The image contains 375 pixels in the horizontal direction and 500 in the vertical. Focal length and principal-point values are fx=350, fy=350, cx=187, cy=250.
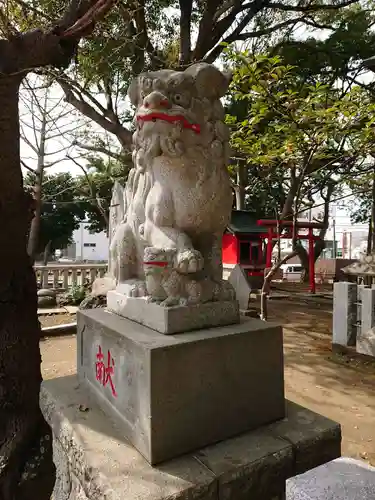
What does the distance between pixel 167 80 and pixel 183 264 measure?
1.02 meters

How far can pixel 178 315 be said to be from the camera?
181 centimetres

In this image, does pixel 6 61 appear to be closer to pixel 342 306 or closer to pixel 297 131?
pixel 297 131

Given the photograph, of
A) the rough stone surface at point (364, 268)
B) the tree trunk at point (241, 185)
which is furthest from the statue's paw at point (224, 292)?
the tree trunk at point (241, 185)

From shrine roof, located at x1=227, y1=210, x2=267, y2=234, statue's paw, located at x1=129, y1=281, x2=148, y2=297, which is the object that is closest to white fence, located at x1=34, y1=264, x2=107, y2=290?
shrine roof, located at x1=227, y1=210, x2=267, y2=234

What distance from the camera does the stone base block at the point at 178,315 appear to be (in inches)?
70.6

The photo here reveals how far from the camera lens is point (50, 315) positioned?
25.0 feet

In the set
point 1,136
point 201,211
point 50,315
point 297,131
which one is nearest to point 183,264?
point 201,211

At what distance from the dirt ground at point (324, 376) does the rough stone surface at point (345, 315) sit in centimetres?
27

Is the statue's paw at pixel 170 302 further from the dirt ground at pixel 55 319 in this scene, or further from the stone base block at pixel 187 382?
the dirt ground at pixel 55 319

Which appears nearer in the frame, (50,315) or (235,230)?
(50,315)

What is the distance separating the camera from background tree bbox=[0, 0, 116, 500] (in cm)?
293

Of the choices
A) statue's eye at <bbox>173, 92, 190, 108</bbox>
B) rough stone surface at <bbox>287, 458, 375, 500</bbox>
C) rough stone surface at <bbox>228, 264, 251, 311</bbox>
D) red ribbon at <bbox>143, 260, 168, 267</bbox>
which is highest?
statue's eye at <bbox>173, 92, 190, 108</bbox>

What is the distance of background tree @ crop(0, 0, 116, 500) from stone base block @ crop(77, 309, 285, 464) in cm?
146

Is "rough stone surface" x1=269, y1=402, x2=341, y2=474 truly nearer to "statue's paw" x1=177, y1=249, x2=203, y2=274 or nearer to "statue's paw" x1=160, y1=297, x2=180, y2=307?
"statue's paw" x1=160, y1=297, x2=180, y2=307
